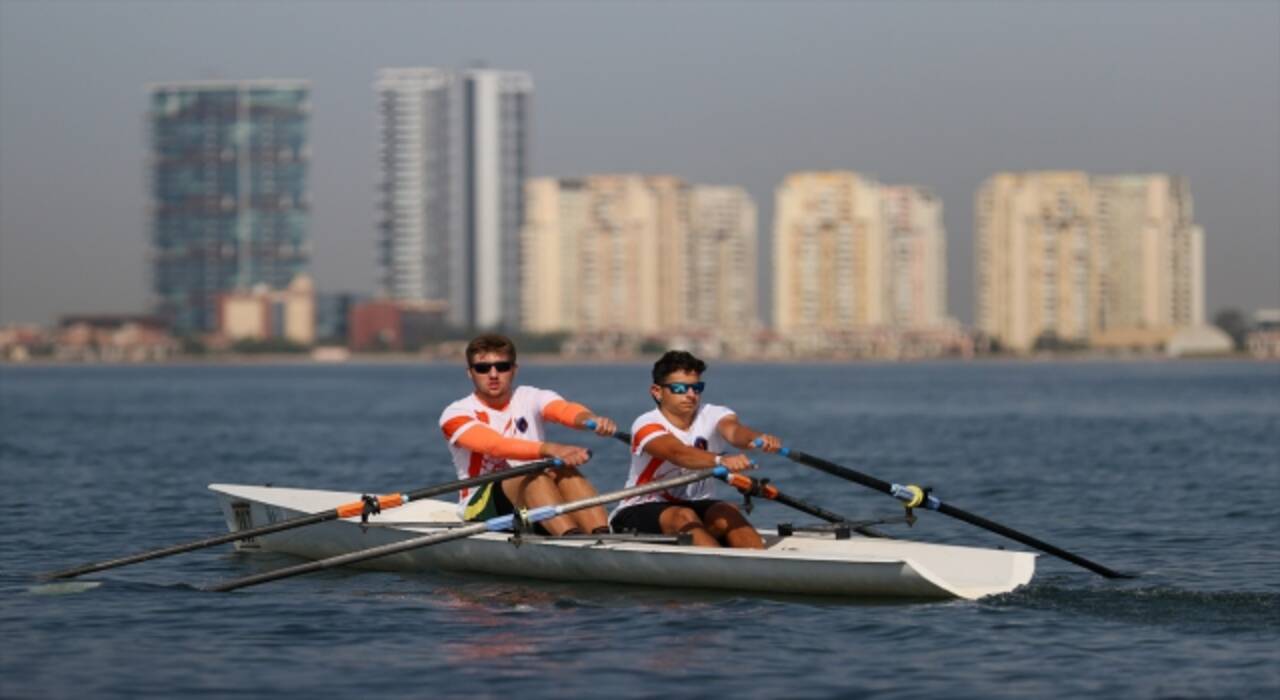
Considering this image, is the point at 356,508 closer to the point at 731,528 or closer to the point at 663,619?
the point at 663,619

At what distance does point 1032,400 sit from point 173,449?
4309cm

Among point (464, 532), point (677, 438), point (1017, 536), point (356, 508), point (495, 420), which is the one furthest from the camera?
point (1017, 536)

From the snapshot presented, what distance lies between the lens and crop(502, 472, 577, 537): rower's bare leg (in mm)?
14961

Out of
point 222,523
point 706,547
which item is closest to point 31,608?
point 706,547

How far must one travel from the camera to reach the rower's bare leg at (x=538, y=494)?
49.1 ft

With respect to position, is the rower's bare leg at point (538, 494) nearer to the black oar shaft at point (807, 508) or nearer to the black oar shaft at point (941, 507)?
the black oar shaft at point (807, 508)

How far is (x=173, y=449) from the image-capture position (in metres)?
40.5

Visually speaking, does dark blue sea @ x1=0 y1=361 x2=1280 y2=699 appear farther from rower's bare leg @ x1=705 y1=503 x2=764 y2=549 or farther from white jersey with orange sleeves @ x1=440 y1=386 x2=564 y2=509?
white jersey with orange sleeves @ x1=440 y1=386 x2=564 y2=509

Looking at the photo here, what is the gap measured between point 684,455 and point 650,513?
103 cm

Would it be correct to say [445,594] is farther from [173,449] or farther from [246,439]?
[246,439]

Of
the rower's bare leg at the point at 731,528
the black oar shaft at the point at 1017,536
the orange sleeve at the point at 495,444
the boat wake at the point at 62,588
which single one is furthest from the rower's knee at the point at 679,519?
the boat wake at the point at 62,588

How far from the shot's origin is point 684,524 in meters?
14.7

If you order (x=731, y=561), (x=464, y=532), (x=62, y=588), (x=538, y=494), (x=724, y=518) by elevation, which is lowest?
(x=62, y=588)

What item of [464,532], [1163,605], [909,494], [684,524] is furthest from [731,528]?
[1163,605]
